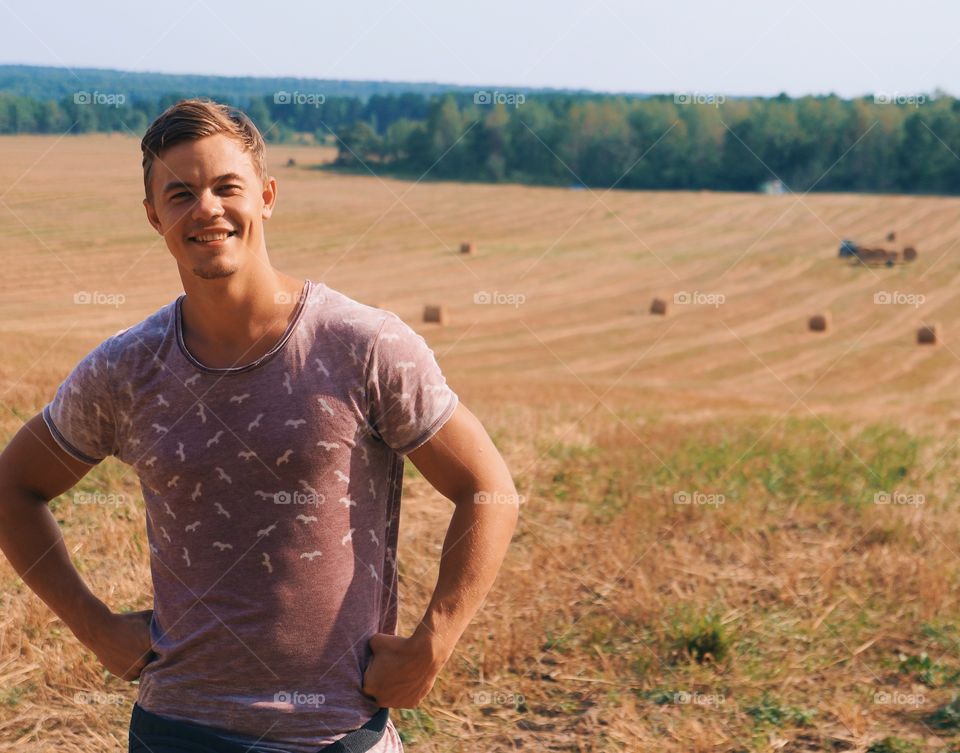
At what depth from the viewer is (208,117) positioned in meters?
2.16

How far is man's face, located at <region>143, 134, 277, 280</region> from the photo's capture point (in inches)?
85.4

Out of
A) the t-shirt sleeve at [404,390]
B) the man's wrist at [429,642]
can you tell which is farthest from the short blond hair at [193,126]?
the man's wrist at [429,642]

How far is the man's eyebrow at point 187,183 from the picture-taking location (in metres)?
2.18

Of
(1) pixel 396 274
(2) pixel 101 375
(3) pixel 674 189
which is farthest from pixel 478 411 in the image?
(3) pixel 674 189

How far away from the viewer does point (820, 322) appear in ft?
120

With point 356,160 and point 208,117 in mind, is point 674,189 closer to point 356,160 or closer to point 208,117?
point 356,160

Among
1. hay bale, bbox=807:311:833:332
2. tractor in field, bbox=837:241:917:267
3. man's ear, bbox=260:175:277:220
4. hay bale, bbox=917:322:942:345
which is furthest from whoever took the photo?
tractor in field, bbox=837:241:917:267

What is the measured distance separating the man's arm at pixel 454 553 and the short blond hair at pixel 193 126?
0.69m

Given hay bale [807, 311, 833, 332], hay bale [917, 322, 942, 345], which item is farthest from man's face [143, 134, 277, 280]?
hay bale [807, 311, 833, 332]

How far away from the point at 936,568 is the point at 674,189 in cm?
7249

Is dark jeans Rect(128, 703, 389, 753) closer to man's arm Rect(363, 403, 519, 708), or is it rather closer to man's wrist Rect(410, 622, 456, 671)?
man's arm Rect(363, 403, 519, 708)

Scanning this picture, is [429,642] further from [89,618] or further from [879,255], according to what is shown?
[879,255]

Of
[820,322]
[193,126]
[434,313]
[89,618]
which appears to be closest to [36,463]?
[89,618]

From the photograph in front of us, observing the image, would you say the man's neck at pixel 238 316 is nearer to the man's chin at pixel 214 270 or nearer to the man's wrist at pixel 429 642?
the man's chin at pixel 214 270
